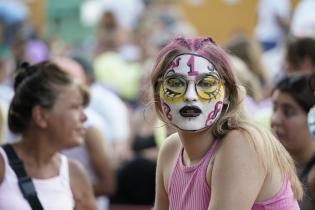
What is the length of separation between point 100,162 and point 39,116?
154 cm

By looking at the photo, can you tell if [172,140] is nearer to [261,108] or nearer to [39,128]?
[39,128]

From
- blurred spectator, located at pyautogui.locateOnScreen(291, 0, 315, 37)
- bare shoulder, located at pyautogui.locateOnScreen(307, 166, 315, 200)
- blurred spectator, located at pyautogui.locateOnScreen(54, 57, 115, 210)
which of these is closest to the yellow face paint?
bare shoulder, located at pyautogui.locateOnScreen(307, 166, 315, 200)

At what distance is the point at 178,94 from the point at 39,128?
1.29m

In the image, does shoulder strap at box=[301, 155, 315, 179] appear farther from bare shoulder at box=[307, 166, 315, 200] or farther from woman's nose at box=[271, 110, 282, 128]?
woman's nose at box=[271, 110, 282, 128]

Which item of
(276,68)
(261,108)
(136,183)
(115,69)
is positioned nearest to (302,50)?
(261,108)

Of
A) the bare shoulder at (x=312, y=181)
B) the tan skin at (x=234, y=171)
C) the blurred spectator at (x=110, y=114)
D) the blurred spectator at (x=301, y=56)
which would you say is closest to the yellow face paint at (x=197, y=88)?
the tan skin at (x=234, y=171)

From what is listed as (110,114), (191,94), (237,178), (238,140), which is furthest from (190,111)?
(110,114)

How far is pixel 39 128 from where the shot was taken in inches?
195

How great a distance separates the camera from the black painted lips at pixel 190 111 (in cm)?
385

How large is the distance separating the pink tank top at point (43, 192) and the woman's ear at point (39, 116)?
28 centimetres

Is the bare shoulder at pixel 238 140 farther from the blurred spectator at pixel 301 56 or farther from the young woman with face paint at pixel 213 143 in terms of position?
the blurred spectator at pixel 301 56

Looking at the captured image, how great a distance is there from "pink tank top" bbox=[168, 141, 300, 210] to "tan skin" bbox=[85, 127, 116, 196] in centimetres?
246

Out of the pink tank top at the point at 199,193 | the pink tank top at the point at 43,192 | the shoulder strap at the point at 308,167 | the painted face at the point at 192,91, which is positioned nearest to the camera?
the pink tank top at the point at 199,193

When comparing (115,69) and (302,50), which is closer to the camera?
(302,50)
